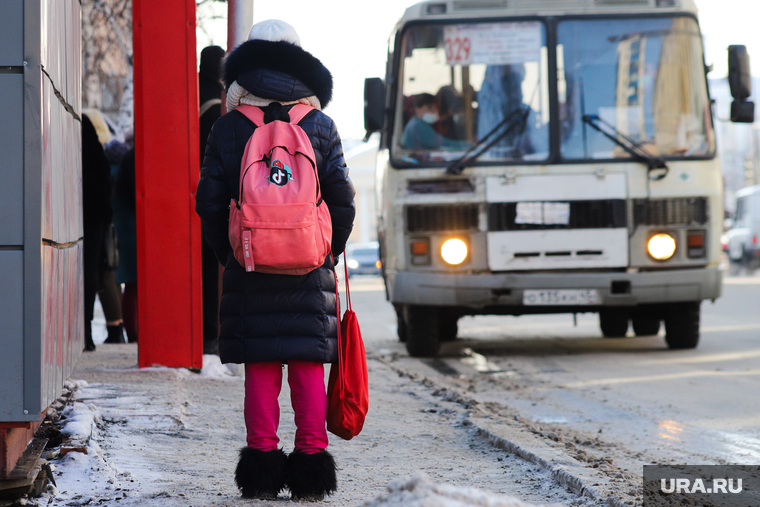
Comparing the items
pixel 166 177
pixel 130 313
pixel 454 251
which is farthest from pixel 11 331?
pixel 454 251

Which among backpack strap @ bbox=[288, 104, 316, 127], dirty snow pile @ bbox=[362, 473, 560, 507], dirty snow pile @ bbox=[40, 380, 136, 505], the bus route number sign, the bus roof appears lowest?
dirty snow pile @ bbox=[40, 380, 136, 505]

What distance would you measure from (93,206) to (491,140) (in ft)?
11.3

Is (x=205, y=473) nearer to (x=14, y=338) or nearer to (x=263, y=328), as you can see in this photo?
(x=263, y=328)

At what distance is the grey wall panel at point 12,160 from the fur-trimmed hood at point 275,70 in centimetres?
84

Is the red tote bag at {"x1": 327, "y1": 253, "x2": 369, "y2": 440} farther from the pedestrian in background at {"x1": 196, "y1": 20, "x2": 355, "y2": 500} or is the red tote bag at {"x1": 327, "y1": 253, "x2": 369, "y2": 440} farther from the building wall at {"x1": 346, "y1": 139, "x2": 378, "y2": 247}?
the building wall at {"x1": 346, "y1": 139, "x2": 378, "y2": 247}

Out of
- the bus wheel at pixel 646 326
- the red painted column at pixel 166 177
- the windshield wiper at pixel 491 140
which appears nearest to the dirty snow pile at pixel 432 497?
the red painted column at pixel 166 177

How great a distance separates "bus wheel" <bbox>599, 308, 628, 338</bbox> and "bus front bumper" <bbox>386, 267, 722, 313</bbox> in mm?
1717

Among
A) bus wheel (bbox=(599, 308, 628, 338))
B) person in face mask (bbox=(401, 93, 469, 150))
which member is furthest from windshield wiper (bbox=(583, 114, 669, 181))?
bus wheel (bbox=(599, 308, 628, 338))

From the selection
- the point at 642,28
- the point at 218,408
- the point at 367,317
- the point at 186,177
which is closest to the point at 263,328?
the point at 218,408

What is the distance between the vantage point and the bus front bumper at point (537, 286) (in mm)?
8492

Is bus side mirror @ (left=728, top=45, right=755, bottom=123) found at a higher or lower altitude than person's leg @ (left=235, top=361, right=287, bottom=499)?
higher

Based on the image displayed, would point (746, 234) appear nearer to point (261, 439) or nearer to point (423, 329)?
point (423, 329)

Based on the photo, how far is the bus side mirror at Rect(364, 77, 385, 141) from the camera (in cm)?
841

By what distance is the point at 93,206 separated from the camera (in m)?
7.27
